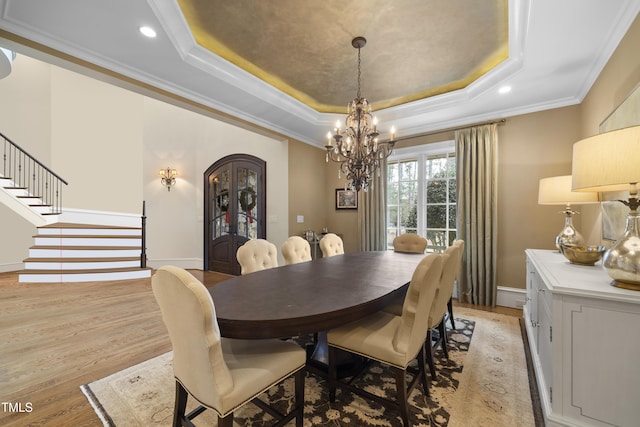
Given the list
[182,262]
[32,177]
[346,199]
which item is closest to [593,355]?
[346,199]

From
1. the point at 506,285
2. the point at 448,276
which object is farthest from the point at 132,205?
the point at 506,285

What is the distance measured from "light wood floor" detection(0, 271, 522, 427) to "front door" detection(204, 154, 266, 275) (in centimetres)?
165

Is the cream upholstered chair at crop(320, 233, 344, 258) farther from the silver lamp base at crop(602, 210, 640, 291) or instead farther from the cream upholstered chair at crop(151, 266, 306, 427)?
the silver lamp base at crop(602, 210, 640, 291)

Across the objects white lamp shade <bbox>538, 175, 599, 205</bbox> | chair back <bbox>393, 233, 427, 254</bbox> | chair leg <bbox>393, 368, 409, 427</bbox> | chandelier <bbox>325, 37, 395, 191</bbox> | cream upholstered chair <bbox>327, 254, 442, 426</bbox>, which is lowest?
chair leg <bbox>393, 368, 409, 427</bbox>

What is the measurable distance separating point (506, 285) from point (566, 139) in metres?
1.89

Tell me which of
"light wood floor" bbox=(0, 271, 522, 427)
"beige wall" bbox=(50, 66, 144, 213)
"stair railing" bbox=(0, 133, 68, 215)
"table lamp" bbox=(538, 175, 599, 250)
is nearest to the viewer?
"light wood floor" bbox=(0, 271, 522, 427)

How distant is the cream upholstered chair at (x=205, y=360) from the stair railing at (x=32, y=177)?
643cm

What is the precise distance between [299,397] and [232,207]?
4553mm

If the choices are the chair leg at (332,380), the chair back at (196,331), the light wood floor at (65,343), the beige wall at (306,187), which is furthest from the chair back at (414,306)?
the beige wall at (306,187)

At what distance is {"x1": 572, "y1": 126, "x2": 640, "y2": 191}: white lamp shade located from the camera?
3.55ft

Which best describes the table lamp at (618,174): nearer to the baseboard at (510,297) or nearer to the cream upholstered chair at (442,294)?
the cream upholstered chair at (442,294)

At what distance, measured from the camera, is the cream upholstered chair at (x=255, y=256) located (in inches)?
96.9

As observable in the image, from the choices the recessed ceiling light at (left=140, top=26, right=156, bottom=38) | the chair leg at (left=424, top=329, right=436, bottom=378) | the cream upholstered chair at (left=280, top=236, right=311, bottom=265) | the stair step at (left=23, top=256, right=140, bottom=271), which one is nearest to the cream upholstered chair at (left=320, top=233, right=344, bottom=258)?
the cream upholstered chair at (left=280, top=236, right=311, bottom=265)

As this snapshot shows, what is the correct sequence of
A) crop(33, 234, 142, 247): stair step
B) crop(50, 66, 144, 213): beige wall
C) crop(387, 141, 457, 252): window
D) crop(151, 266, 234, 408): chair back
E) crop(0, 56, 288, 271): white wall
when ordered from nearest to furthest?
crop(151, 266, 234, 408): chair back
crop(387, 141, 457, 252): window
crop(33, 234, 142, 247): stair step
crop(0, 56, 288, 271): white wall
crop(50, 66, 144, 213): beige wall
